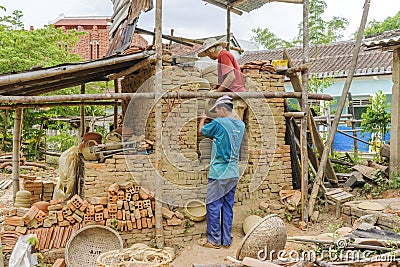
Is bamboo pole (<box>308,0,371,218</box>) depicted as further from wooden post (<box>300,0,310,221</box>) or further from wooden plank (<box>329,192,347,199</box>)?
wooden plank (<box>329,192,347,199</box>)

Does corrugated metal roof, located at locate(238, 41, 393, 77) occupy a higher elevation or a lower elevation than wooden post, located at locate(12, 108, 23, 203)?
higher

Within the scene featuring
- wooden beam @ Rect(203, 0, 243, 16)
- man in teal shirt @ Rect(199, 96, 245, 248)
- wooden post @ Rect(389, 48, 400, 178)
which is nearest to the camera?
man in teal shirt @ Rect(199, 96, 245, 248)

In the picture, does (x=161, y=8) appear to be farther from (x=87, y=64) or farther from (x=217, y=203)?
(x=217, y=203)

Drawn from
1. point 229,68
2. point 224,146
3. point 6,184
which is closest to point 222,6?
point 229,68

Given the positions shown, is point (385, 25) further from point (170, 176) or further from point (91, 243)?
point (91, 243)

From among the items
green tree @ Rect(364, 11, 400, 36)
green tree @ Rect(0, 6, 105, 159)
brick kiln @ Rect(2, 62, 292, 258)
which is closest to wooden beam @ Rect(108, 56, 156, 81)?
brick kiln @ Rect(2, 62, 292, 258)

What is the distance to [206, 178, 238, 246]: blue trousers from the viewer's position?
258 inches

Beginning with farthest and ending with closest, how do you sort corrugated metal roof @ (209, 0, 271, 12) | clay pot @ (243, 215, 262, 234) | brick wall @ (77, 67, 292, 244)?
corrugated metal roof @ (209, 0, 271, 12) < clay pot @ (243, 215, 262, 234) < brick wall @ (77, 67, 292, 244)

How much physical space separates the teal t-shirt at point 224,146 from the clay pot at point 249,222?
3.01ft

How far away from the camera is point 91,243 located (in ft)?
20.7

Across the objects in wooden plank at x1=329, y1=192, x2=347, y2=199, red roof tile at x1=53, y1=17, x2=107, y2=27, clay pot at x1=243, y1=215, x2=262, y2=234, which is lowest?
clay pot at x1=243, y1=215, x2=262, y2=234

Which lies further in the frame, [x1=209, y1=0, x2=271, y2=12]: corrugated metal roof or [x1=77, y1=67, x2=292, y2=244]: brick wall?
[x1=209, y1=0, x2=271, y2=12]: corrugated metal roof

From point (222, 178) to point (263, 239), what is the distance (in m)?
1.83

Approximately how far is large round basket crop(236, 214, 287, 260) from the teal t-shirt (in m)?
1.70
